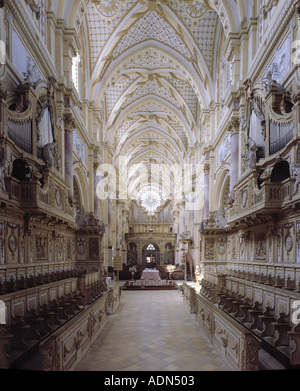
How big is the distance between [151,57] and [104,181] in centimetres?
941

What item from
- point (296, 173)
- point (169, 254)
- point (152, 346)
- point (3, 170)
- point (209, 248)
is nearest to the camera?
point (3, 170)

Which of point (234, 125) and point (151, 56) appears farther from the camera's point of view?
point (151, 56)

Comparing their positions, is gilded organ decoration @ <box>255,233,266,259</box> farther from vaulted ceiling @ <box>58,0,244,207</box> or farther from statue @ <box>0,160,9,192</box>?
vaulted ceiling @ <box>58,0,244,207</box>

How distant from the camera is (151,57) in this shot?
1966cm

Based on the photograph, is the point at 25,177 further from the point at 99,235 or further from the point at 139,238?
the point at 139,238

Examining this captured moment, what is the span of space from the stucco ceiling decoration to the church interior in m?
0.09

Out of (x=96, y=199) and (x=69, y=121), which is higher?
(x=69, y=121)

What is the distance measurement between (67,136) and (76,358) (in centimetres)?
863

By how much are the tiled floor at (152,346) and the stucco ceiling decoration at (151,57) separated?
12.9 metres

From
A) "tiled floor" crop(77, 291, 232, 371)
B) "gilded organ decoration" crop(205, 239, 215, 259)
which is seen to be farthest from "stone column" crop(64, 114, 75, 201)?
"gilded organ decoration" crop(205, 239, 215, 259)

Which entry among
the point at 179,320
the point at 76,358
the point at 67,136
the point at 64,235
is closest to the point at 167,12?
the point at 67,136

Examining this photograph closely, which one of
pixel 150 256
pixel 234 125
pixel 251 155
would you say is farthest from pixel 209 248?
pixel 150 256

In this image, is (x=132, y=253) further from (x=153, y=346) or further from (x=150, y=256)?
(x=153, y=346)

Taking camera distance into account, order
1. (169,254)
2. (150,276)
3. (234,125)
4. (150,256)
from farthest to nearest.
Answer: (150,256)
(169,254)
(150,276)
(234,125)
